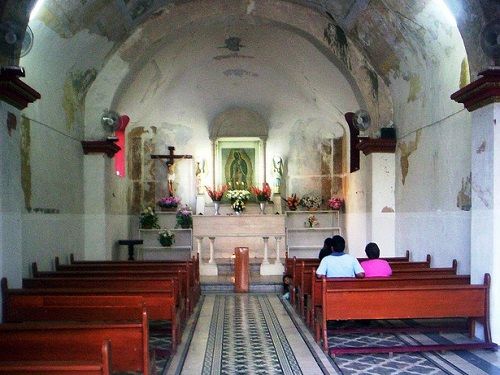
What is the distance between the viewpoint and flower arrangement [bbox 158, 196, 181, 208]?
1504 centimetres

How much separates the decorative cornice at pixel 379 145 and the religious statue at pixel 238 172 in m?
5.21

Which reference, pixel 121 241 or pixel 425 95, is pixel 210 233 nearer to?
pixel 121 241

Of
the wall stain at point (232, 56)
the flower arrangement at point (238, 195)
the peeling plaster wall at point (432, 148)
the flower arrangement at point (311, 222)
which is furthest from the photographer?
the flower arrangement at point (311, 222)

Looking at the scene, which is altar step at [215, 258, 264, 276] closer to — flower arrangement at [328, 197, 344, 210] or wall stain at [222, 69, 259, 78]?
flower arrangement at [328, 197, 344, 210]

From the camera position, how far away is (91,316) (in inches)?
226

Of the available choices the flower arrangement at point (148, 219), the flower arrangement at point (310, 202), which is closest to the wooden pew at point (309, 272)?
the flower arrangement at point (310, 202)

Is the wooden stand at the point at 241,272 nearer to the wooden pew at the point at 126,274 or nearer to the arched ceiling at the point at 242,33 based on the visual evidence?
the wooden pew at the point at 126,274

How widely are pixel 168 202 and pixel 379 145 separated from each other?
20.6 ft

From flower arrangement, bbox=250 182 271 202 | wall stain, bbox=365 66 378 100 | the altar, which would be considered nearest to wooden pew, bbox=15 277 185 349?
the altar

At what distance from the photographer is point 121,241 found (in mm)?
12453

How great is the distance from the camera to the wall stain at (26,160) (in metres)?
8.13

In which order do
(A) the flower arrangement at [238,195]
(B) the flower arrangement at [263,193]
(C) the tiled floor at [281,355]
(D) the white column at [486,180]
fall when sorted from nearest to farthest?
(C) the tiled floor at [281,355], (D) the white column at [486,180], (A) the flower arrangement at [238,195], (B) the flower arrangement at [263,193]

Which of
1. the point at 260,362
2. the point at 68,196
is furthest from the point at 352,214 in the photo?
the point at 260,362

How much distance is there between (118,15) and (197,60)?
14.3 feet
